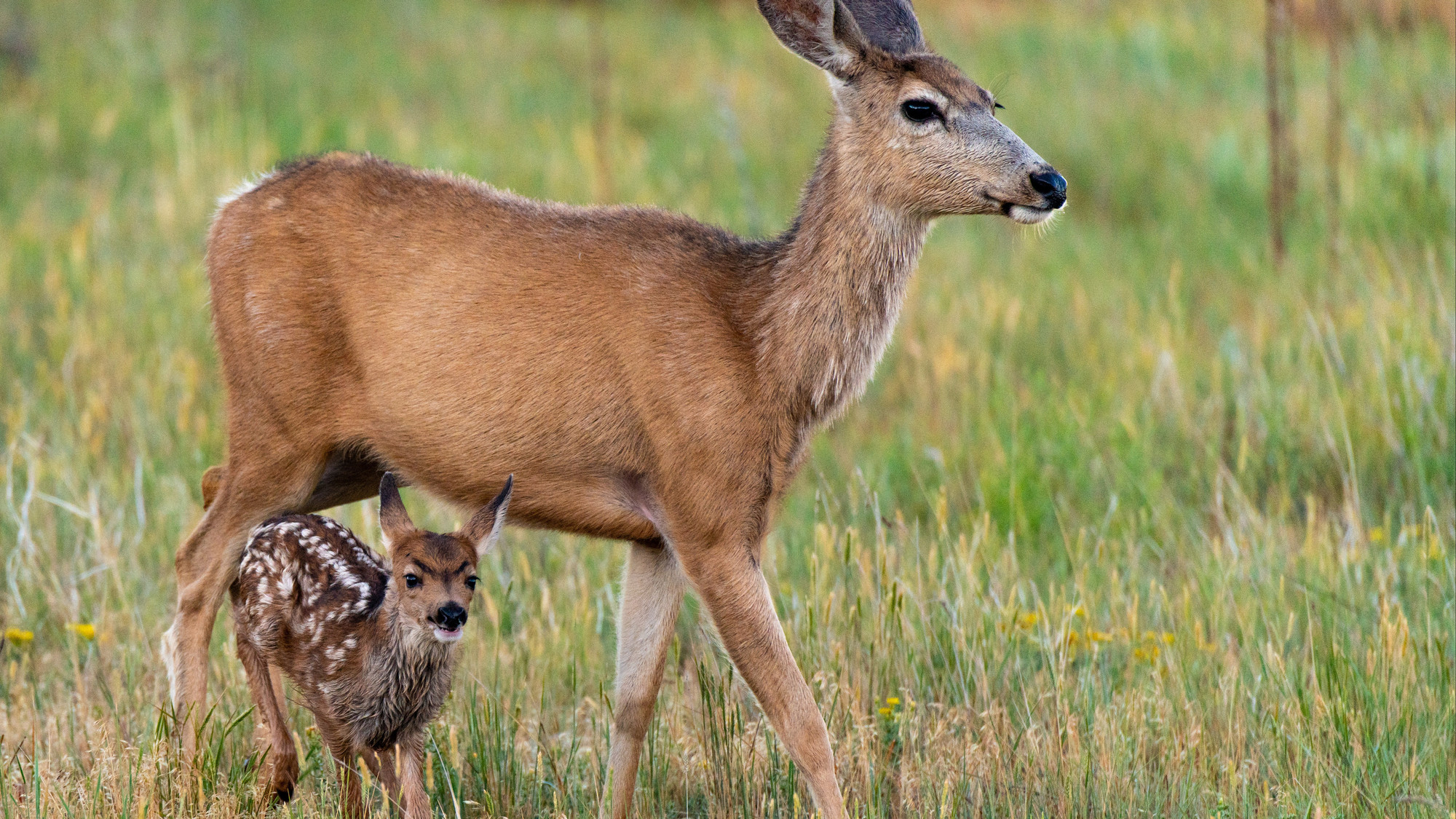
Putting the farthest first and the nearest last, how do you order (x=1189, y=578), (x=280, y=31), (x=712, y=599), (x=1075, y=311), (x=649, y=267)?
(x=280, y=31) → (x=1075, y=311) → (x=1189, y=578) → (x=649, y=267) → (x=712, y=599)

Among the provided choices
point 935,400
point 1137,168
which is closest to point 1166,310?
point 935,400

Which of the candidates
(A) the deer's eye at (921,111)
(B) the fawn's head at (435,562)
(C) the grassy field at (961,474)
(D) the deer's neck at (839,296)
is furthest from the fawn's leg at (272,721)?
(A) the deer's eye at (921,111)

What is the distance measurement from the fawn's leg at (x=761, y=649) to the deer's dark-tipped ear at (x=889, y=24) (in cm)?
162

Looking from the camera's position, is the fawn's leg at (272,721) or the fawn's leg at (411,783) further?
the fawn's leg at (272,721)

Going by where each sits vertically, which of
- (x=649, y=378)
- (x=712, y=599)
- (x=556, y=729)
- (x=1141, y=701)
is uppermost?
(x=649, y=378)

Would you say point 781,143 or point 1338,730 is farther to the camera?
point 781,143

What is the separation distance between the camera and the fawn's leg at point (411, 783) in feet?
14.2

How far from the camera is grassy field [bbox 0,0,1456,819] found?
15.3 feet

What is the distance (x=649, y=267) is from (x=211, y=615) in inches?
64.2

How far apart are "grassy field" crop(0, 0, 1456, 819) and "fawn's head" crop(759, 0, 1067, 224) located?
101cm

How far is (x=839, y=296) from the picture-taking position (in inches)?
186

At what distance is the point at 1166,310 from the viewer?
8.91 metres

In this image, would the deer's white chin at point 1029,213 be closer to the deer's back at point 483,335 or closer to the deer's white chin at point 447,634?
the deer's back at point 483,335

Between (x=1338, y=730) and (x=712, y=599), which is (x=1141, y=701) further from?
(x=712, y=599)
